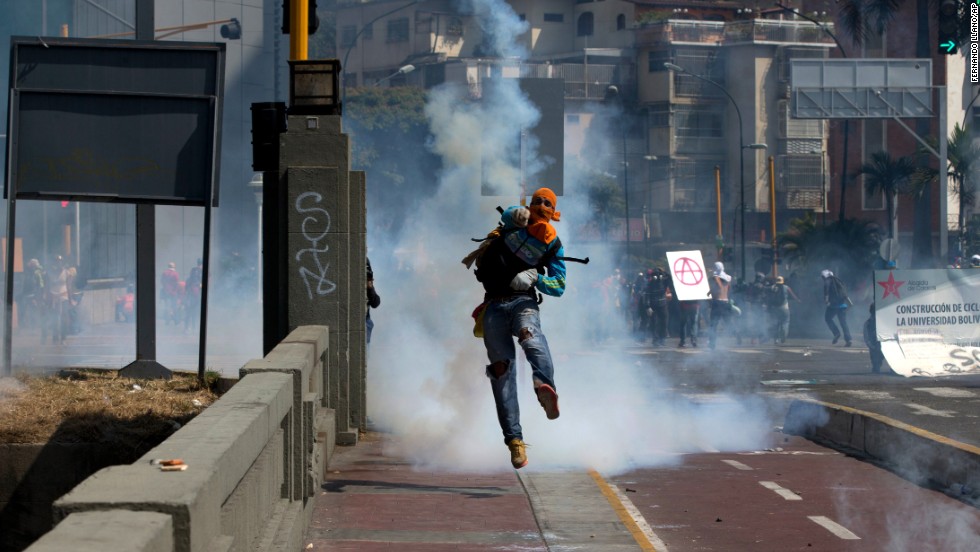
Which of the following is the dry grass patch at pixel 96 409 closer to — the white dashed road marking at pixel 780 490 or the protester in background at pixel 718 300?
the white dashed road marking at pixel 780 490

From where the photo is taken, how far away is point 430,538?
696 cm

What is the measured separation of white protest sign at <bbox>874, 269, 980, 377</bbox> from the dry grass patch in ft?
39.3

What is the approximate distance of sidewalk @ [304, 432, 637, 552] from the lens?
6887 mm

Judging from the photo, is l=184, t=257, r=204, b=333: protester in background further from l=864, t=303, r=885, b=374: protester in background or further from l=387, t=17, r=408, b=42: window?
l=387, t=17, r=408, b=42: window

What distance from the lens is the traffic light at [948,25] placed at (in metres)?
21.9

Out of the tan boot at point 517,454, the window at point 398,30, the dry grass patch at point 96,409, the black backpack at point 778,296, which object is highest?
the window at point 398,30

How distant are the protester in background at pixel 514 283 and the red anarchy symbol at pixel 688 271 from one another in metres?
21.1

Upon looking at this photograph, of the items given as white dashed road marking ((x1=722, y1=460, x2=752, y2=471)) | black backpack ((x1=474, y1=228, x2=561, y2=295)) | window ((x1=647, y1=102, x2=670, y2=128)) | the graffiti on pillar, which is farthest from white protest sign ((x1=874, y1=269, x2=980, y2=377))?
window ((x1=647, y1=102, x2=670, y2=128))

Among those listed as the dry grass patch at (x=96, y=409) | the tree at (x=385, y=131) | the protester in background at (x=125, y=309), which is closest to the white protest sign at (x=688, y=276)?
the protester in background at (x=125, y=309)

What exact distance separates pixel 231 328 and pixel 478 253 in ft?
76.0

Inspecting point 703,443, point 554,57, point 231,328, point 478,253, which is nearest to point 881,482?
point 703,443

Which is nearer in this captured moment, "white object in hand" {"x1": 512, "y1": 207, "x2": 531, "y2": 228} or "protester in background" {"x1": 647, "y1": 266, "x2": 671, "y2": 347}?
"white object in hand" {"x1": 512, "y1": 207, "x2": 531, "y2": 228}

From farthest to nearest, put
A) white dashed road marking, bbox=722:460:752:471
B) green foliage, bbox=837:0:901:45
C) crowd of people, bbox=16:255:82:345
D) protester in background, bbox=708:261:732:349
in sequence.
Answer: green foliage, bbox=837:0:901:45 < crowd of people, bbox=16:255:82:345 < protester in background, bbox=708:261:732:349 < white dashed road marking, bbox=722:460:752:471

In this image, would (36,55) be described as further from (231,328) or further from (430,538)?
(231,328)
